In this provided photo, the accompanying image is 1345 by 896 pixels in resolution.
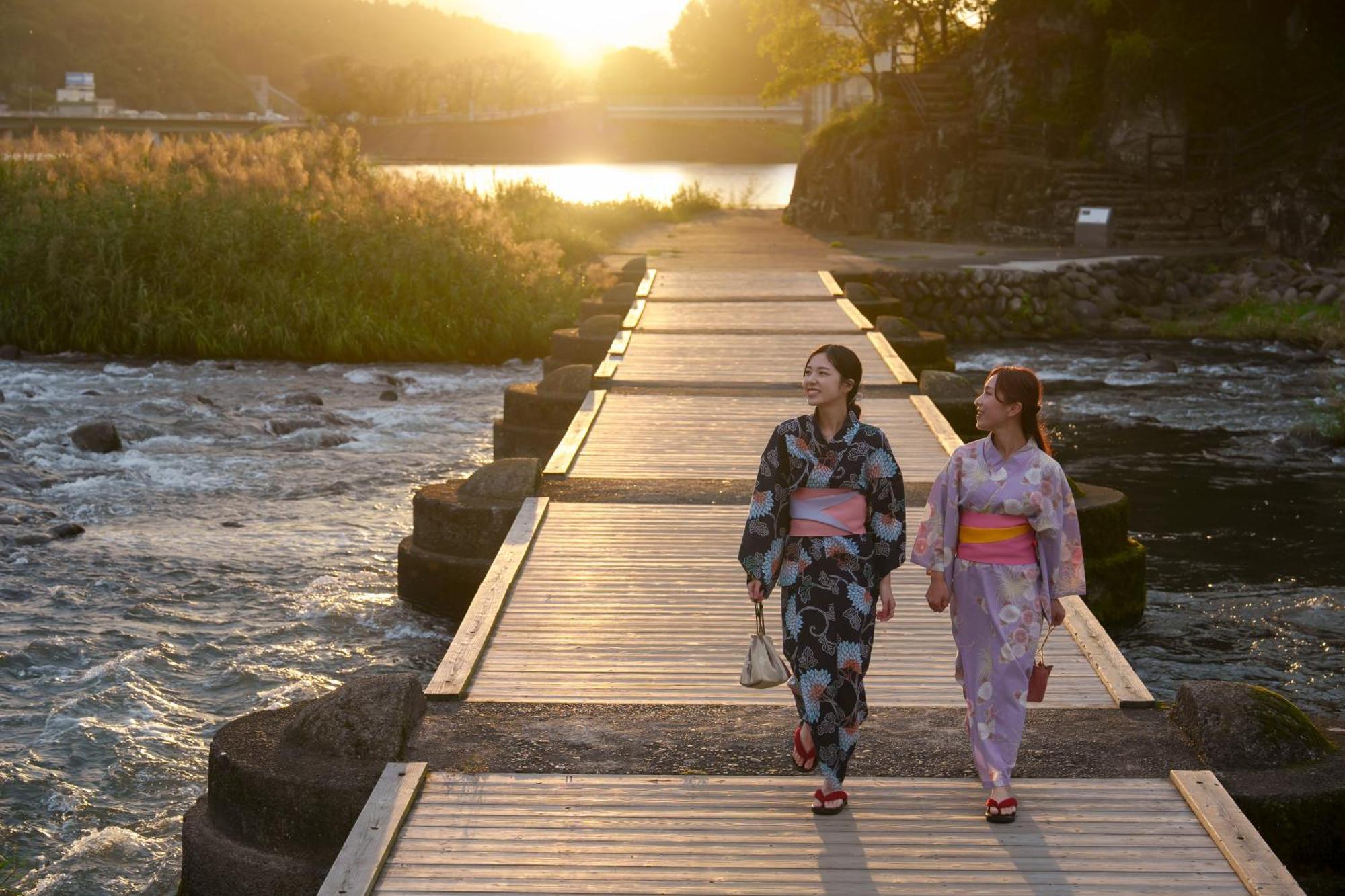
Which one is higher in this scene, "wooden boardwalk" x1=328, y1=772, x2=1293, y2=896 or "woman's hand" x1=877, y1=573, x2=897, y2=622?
"woman's hand" x1=877, y1=573, x2=897, y2=622

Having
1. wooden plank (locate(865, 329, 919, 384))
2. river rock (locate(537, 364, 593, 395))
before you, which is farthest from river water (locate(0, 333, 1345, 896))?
wooden plank (locate(865, 329, 919, 384))

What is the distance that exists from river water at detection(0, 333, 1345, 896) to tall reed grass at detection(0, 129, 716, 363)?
88 centimetres

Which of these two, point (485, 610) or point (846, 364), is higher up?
point (846, 364)

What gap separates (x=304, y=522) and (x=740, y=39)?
365ft

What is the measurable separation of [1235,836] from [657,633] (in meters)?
3.10

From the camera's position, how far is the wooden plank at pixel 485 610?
6695mm

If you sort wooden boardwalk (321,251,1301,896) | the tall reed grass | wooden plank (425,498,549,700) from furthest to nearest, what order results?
the tall reed grass → wooden plank (425,498,549,700) → wooden boardwalk (321,251,1301,896)

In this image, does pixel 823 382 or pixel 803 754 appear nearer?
pixel 823 382

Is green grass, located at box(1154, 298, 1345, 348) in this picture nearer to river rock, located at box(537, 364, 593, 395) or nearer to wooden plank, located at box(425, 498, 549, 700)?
river rock, located at box(537, 364, 593, 395)

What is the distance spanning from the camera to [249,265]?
2214 centimetres

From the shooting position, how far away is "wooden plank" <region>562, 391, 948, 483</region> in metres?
11.1

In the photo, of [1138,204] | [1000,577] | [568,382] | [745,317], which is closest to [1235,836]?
[1000,577]

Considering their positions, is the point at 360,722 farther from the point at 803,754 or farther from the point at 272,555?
the point at 272,555

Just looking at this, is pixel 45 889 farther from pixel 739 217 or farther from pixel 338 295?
pixel 739 217
